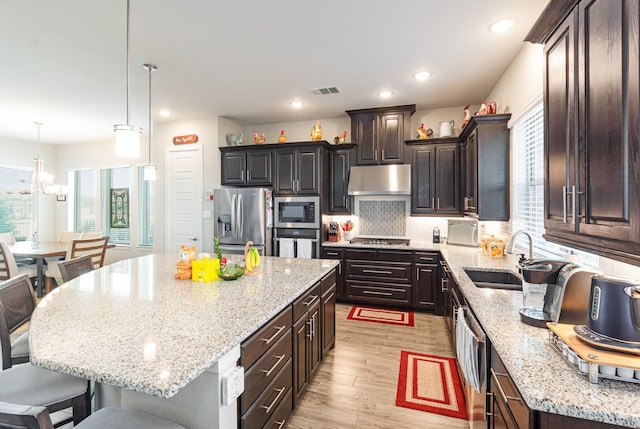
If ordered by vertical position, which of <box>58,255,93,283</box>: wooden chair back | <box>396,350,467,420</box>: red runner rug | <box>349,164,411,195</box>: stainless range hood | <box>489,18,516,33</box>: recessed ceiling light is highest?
Answer: <box>489,18,516,33</box>: recessed ceiling light

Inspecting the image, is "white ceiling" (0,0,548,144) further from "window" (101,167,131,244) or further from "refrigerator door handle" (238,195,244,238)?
"window" (101,167,131,244)

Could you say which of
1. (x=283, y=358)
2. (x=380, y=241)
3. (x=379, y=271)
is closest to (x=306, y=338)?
(x=283, y=358)

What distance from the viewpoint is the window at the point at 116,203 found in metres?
6.48

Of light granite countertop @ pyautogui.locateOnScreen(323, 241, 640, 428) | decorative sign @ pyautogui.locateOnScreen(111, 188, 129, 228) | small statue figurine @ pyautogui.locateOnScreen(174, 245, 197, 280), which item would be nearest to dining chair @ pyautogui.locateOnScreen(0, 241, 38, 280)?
decorative sign @ pyautogui.locateOnScreen(111, 188, 129, 228)

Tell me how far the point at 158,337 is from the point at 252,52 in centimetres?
254

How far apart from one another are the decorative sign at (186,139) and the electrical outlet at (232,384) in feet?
14.2

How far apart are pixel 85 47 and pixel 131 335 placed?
2.77 metres

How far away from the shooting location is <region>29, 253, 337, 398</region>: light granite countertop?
1011 millimetres

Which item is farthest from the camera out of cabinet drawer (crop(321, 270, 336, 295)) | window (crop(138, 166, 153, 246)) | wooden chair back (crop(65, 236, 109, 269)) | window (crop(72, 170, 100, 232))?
window (crop(72, 170, 100, 232))

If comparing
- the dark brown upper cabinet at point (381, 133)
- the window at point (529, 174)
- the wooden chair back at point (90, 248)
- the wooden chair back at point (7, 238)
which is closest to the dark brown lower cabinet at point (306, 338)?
the window at point (529, 174)

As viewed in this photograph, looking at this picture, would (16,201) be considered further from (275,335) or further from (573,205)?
(573,205)

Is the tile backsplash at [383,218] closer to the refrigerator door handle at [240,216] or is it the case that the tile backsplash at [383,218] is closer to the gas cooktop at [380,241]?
the gas cooktop at [380,241]

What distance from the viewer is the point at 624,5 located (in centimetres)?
96

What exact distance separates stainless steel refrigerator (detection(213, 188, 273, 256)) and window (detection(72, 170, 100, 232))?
13.4 feet
